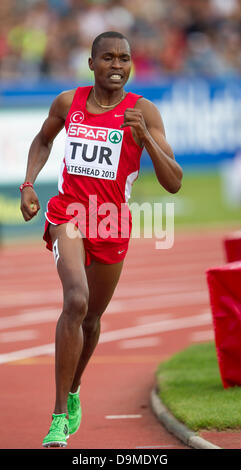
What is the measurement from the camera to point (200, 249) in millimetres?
17703

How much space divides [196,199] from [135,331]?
13.1 metres

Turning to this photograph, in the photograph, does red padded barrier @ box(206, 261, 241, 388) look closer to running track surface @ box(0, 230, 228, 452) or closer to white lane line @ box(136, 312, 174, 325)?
running track surface @ box(0, 230, 228, 452)

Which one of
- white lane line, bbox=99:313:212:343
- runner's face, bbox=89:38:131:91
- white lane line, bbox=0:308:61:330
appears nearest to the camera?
runner's face, bbox=89:38:131:91

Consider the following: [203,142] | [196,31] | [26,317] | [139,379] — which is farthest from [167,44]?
[139,379]

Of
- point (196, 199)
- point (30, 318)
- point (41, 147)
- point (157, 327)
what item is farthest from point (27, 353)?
point (196, 199)

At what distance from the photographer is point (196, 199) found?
2389 centimetres

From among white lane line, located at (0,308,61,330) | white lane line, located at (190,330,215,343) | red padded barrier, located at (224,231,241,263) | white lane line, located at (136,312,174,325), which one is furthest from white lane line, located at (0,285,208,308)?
red padded barrier, located at (224,231,241,263)

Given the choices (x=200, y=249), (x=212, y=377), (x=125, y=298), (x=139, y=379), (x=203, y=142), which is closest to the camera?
(x=212, y=377)

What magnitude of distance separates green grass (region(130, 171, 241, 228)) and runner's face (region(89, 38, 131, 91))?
583 inches

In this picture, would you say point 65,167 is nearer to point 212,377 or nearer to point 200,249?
point 212,377

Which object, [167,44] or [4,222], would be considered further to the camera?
[167,44]

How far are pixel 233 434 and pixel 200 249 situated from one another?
1145 cm

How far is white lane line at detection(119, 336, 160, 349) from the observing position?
10.2m

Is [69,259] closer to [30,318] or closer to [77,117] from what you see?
[77,117]
